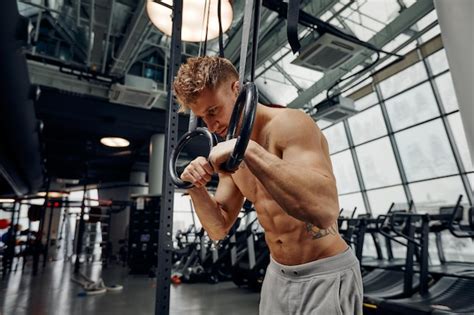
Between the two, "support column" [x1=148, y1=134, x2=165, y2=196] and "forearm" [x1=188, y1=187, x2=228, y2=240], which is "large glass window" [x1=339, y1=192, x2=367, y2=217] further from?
"forearm" [x1=188, y1=187, x2=228, y2=240]

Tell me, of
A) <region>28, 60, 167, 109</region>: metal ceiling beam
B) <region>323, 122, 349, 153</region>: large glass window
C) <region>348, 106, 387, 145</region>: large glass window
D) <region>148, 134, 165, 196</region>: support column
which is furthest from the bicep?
<region>323, 122, 349, 153</region>: large glass window

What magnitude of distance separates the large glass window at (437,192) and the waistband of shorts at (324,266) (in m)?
6.22

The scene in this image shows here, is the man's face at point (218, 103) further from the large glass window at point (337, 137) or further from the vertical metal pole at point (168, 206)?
the large glass window at point (337, 137)

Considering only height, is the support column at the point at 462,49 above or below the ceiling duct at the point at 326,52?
below

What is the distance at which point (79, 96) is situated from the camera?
642 centimetres

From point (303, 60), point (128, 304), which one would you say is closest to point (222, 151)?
point (128, 304)

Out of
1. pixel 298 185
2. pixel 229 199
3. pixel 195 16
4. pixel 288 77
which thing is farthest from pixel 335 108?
pixel 298 185

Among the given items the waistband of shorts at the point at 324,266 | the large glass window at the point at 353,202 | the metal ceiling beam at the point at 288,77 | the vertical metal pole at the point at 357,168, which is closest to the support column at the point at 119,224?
the metal ceiling beam at the point at 288,77

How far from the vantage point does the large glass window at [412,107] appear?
688 centimetres

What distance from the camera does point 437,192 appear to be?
680cm

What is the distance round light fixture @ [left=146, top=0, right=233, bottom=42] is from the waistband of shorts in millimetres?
1166

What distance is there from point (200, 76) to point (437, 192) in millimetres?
7418

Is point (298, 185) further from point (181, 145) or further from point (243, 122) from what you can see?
point (181, 145)

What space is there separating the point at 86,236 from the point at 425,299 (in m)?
10.8
